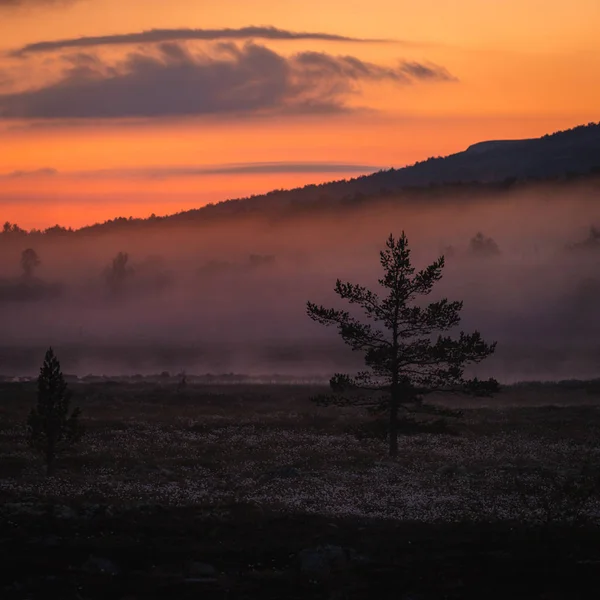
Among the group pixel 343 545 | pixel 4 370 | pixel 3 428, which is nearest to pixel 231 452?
pixel 3 428

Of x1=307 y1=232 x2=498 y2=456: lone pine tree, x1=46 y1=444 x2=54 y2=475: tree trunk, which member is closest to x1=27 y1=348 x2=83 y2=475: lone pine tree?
x1=46 y1=444 x2=54 y2=475: tree trunk

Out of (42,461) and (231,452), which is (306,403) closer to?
(231,452)

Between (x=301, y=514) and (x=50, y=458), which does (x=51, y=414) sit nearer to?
(x=50, y=458)

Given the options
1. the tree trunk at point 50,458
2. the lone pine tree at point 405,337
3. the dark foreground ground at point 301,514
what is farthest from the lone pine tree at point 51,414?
the lone pine tree at point 405,337

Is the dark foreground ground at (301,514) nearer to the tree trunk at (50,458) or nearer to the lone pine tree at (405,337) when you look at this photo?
the tree trunk at (50,458)

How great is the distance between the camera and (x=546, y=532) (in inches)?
1160

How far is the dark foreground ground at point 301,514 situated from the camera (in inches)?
979

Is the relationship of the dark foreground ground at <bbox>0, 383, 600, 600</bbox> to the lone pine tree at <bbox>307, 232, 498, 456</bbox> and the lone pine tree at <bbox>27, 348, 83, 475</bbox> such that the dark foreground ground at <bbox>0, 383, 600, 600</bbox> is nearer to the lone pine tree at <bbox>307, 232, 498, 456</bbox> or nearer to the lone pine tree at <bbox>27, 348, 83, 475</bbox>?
the lone pine tree at <bbox>27, 348, 83, 475</bbox>

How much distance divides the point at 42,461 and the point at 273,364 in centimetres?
12365

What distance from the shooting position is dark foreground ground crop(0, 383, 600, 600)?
979 inches

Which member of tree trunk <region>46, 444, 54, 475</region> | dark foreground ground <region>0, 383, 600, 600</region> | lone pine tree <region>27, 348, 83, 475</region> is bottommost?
dark foreground ground <region>0, 383, 600, 600</region>

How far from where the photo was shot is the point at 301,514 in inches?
1316

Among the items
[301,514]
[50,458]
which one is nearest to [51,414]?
[50,458]

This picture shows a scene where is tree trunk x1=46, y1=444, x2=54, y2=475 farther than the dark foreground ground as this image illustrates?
Yes
